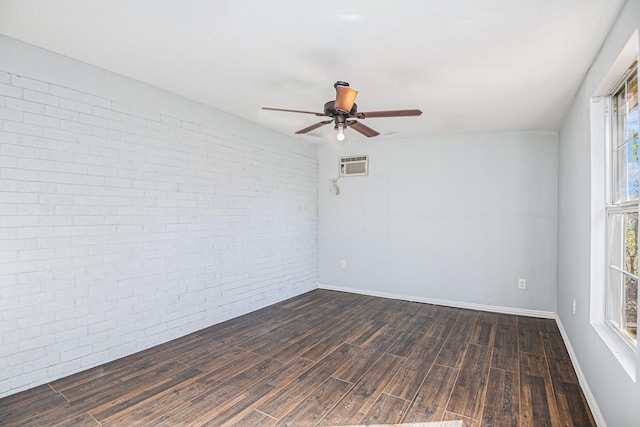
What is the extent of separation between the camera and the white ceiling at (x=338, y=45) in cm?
189

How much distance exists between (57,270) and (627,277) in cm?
386

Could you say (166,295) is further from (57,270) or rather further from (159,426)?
(159,426)

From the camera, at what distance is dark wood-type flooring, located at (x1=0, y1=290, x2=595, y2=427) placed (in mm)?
2145

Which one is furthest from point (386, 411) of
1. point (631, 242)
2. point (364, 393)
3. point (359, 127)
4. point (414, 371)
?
point (359, 127)

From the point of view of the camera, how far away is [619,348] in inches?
73.9

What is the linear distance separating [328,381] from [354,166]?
11.7 feet

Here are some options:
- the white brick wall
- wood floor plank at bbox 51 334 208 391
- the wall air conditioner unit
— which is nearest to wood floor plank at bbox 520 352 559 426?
wood floor plank at bbox 51 334 208 391

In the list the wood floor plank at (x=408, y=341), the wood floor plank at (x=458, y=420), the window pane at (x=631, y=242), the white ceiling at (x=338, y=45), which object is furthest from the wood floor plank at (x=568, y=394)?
the white ceiling at (x=338, y=45)

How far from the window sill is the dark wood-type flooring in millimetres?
564

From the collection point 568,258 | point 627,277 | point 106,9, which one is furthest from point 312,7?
point 568,258

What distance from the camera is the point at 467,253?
15.3 feet

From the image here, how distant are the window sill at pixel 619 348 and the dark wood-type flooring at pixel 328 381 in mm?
564

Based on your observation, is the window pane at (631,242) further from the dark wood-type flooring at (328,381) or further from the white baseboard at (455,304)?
the white baseboard at (455,304)

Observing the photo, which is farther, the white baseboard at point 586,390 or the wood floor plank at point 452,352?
the wood floor plank at point 452,352
